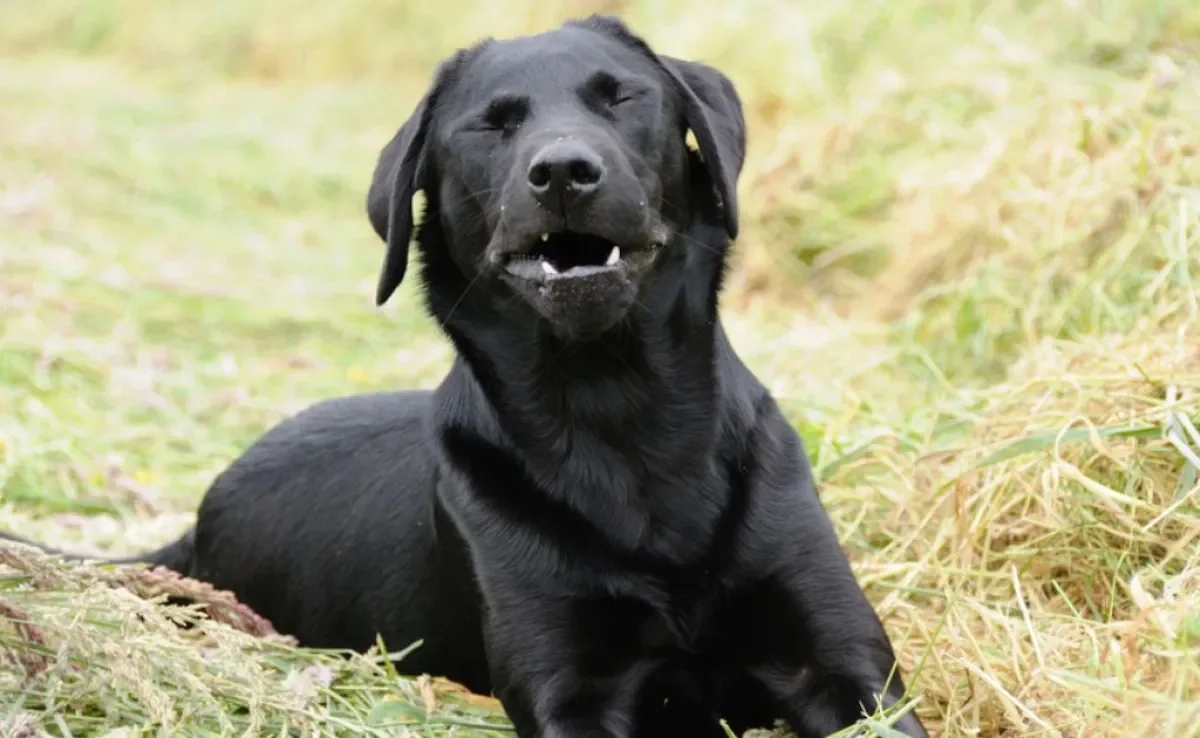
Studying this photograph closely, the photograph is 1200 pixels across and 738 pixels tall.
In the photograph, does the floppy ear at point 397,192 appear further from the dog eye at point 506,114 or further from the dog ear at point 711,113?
the dog ear at point 711,113

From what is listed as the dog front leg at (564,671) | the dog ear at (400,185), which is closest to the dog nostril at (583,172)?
the dog ear at (400,185)

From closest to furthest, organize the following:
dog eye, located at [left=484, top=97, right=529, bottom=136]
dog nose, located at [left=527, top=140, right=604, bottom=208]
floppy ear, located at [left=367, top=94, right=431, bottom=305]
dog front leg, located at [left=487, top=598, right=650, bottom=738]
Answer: dog nose, located at [left=527, top=140, right=604, bottom=208], dog front leg, located at [left=487, top=598, right=650, bottom=738], dog eye, located at [left=484, top=97, right=529, bottom=136], floppy ear, located at [left=367, top=94, right=431, bottom=305]

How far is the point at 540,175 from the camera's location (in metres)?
2.88

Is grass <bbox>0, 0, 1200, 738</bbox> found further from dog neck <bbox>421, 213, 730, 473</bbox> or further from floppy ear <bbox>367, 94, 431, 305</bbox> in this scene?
floppy ear <bbox>367, 94, 431, 305</bbox>

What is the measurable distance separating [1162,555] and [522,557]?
1399 mm

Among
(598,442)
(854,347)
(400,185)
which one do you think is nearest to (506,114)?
(400,185)

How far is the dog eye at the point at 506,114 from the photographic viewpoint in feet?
10.5

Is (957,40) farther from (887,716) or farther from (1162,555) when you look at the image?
(887,716)

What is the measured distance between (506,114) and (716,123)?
17.5 inches

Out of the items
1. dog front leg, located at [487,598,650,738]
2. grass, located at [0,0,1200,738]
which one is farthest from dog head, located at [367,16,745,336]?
grass, located at [0,0,1200,738]

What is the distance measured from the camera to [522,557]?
10.2ft

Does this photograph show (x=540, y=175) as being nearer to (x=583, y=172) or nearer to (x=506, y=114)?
(x=583, y=172)

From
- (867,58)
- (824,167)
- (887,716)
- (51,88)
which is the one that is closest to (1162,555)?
(887,716)

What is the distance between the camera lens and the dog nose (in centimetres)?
286
